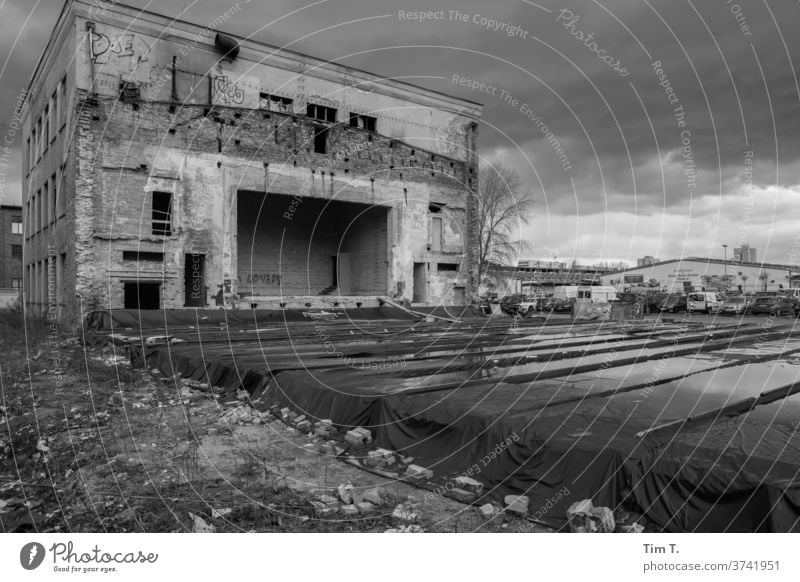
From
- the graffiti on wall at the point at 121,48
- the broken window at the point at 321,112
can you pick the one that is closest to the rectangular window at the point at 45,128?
the graffiti on wall at the point at 121,48

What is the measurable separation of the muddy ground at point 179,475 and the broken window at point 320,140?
18545 mm

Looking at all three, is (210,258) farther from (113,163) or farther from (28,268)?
(28,268)

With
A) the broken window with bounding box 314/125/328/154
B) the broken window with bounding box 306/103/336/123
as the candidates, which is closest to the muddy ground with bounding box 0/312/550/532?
the broken window with bounding box 314/125/328/154

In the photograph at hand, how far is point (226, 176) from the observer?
23172mm

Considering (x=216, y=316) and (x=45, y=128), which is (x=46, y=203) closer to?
(x=45, y=128)

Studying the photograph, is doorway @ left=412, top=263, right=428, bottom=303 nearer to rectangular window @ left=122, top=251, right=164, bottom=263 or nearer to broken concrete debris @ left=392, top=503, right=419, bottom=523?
rectangular window @ left=122, top=251, right=164, bottom=263

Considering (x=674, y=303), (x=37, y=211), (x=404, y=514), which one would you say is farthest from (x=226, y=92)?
(x=674, y=303)

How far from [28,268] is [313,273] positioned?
52.0ft

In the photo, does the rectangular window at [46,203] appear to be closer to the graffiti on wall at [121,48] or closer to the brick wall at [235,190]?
the brick wall at [235,190]

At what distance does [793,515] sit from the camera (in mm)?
3504

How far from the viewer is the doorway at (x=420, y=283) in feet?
94.2

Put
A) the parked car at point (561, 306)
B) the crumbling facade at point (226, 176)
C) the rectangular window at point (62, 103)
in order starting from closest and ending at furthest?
the crumbling facade at point (226, 176) → the rectangular window at point (62, 103) → the parked car at point (561, 306)

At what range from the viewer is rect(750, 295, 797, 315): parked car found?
3475 cm

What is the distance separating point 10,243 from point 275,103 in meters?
36.3
